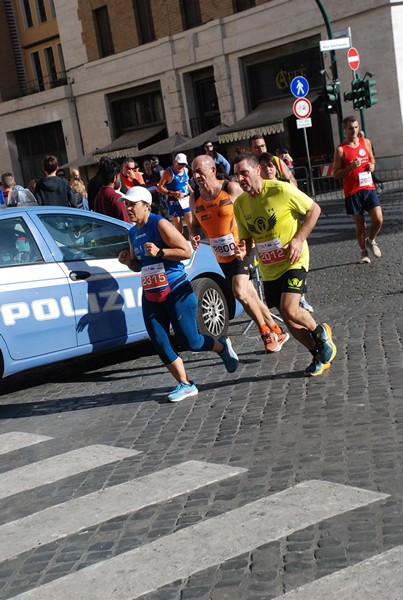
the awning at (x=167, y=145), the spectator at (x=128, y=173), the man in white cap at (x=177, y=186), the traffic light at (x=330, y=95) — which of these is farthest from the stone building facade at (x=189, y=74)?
the spectator at (x=128, y=173)

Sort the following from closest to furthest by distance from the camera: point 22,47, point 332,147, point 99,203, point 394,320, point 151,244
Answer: point 151,244, point 394,320, point 99,203, point 332,147, point 22,47

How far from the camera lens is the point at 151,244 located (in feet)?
24.2

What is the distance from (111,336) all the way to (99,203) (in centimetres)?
401

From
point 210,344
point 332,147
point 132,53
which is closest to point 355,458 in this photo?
point 210,344

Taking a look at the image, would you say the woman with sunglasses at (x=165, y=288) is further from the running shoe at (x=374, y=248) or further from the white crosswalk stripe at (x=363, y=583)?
the running shoe at (x=374, y=248)

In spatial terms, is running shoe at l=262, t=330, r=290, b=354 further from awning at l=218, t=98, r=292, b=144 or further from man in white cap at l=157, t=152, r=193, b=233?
awning at l=218, t=98, r=292, b=144

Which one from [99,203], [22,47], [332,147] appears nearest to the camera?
[99,203]

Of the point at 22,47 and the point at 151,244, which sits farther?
the point at 22,47

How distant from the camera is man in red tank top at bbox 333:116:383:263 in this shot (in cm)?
1285

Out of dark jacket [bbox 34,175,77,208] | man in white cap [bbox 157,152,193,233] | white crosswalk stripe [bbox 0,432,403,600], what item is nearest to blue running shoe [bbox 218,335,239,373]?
white crosswalk stripe [bbox 0,432,403,600]

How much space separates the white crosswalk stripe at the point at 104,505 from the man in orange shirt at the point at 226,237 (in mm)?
3009

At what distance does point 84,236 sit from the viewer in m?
9.00

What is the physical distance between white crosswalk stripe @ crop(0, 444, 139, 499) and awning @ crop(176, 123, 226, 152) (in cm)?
3069

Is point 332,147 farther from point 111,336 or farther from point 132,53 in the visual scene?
point 111,336
